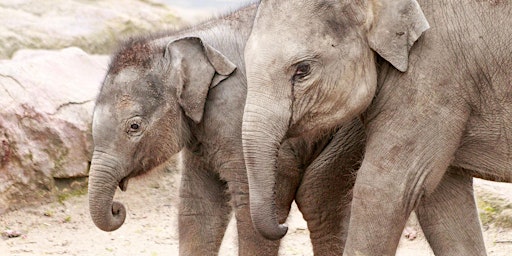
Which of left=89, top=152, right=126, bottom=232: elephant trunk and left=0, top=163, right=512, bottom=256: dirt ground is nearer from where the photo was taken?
left=89, top=152, right=126, bottom=232: elephant trunk

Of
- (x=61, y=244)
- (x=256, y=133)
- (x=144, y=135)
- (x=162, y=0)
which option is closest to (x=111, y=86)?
(x=144, y=135)

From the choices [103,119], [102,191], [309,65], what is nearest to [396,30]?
[309,65]

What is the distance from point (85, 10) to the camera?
11461mm

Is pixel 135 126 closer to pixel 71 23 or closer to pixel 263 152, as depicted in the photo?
pixel 263 152

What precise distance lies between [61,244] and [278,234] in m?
3.31

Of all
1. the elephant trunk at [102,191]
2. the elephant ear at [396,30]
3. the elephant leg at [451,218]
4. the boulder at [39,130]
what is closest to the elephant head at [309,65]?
the elephant ear at [396,30]

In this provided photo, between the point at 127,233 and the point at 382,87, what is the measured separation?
3.58 metres

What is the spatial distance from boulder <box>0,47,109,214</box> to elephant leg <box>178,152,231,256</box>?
2.31 metres

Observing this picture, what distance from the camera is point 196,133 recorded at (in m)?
6.70

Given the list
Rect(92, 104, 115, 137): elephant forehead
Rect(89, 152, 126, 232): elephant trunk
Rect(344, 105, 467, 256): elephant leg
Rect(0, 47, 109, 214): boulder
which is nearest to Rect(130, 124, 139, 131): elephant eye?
Rect(92, 104, 115, 137): elephant forehead

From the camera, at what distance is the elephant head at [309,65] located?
18.2 feet

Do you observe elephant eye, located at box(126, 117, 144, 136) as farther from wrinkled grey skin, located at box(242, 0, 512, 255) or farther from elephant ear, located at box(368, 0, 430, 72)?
elephant ear, located at box(368, 0, 430, 72)

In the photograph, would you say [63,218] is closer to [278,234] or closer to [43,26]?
[43,26]

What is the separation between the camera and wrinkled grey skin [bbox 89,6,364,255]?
6516 mm
